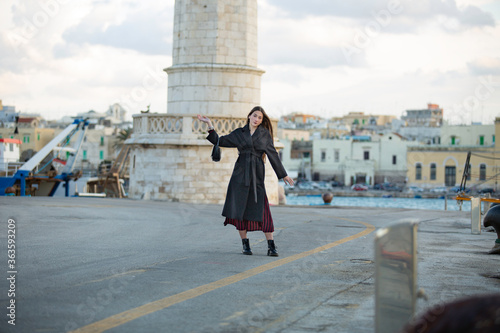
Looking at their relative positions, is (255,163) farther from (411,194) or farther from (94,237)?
(411,194)

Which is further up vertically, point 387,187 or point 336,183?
point 336,183

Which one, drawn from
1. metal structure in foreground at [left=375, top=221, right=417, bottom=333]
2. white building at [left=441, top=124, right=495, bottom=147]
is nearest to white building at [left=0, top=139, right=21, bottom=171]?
metal structure in foreground at [left=375, top=221, right=417, bottom=333]

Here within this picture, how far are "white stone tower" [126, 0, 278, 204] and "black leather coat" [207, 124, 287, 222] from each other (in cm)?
1401

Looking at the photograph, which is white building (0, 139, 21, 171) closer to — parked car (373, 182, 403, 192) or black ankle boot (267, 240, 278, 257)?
black ankle boot (267, 240, 278, 257)

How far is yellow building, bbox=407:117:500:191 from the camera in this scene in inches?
3907

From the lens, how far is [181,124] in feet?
80.0

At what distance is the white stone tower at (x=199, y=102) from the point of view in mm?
24375

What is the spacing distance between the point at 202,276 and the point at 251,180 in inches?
97.1

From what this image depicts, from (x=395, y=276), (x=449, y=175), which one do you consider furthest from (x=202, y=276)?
(x=449, y=175)

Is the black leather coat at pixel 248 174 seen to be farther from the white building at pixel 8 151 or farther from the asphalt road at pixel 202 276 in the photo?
the white building at pixel 8 151

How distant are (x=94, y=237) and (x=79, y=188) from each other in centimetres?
3668

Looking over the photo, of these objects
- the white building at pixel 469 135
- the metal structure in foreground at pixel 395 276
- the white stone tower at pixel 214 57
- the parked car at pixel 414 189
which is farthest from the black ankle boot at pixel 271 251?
the white building at pixel 469 135

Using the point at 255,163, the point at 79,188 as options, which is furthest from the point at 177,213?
the point at 79,188

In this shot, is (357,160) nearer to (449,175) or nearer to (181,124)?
(449,175)
